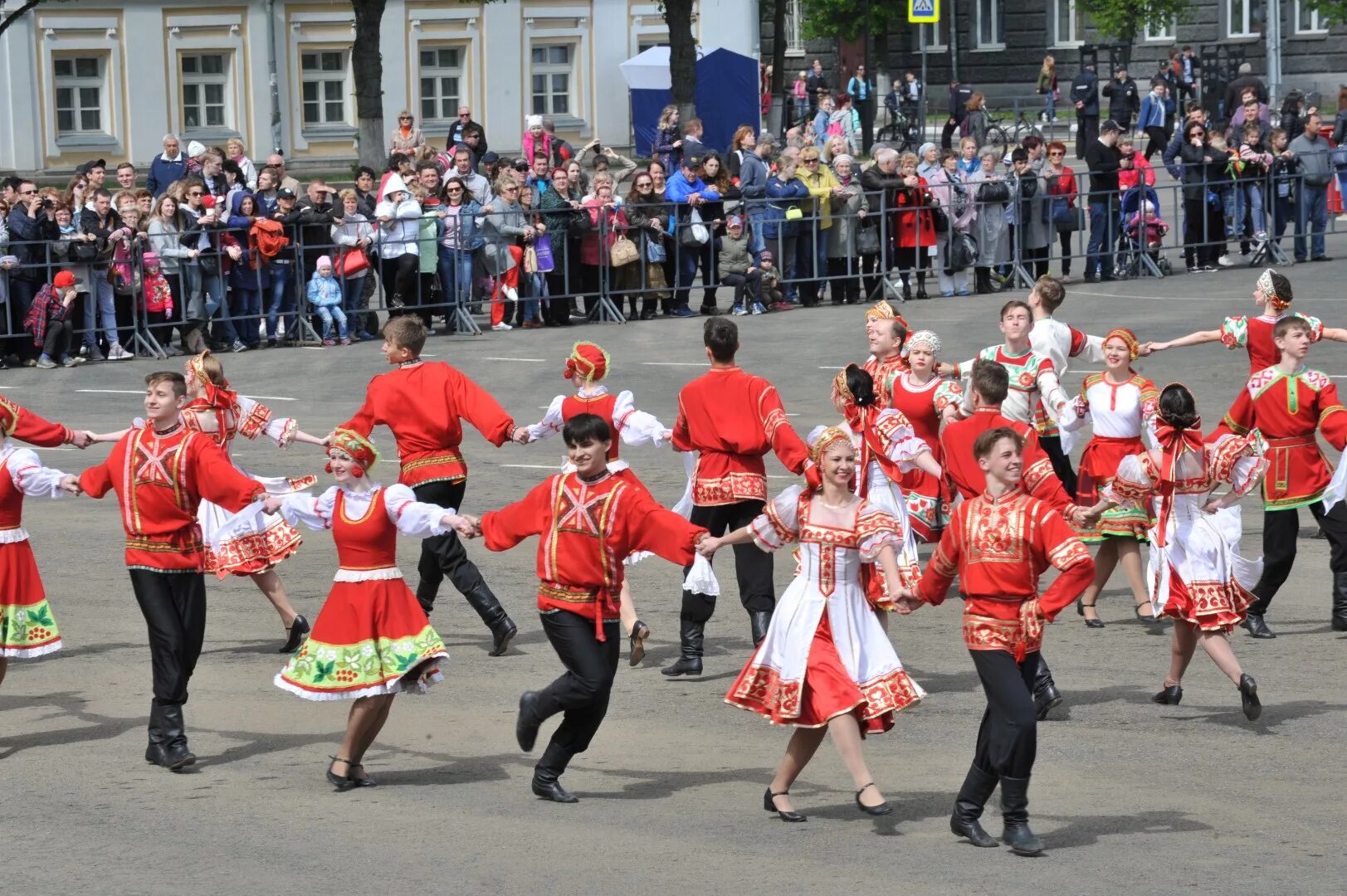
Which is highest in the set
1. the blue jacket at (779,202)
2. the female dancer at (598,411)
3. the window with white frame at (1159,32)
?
the window with white frame at (1159,32)

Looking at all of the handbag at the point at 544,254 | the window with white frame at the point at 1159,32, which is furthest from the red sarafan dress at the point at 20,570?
the window with white frame at the point at 1159,32

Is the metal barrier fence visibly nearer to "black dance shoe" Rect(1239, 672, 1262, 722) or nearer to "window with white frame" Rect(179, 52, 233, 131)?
"black dance shoe" Rect(1239, 672, 1262, 722)

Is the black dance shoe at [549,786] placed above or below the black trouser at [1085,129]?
below

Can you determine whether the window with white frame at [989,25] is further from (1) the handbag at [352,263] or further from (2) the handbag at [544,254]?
(1) the handbag at [352,263]

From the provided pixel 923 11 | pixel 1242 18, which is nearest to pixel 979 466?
pixel 923 11

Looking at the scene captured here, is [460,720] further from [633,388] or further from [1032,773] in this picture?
[633,388]

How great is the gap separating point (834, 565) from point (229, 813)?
256 centimetres

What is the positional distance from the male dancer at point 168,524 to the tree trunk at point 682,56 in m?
31.6

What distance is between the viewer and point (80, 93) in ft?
144

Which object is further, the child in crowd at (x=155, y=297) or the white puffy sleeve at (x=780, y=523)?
the child in crowd at (x=155, y=297)

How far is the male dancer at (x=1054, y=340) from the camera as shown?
12508 mm

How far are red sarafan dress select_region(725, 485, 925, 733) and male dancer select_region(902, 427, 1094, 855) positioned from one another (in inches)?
14.0

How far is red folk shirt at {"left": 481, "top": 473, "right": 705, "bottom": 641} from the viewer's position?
839 cm

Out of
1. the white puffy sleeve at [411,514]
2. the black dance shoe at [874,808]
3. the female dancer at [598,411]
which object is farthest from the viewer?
the female dancer at [598,411]
